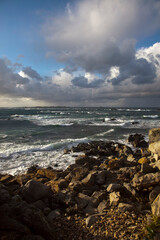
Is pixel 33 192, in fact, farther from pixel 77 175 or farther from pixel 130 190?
pixel 130 190

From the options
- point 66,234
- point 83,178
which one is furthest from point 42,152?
point 66,234

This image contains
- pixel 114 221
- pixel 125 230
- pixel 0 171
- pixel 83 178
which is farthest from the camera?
pixel 0 171

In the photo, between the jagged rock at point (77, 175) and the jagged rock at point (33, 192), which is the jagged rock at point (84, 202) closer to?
the jagged rock at point (33, 192)

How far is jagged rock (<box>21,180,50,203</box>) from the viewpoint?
16.9 feet

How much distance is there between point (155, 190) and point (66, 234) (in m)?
3.25

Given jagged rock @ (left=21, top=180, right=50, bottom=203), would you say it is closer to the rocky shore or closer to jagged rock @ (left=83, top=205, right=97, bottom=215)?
the rocky shore

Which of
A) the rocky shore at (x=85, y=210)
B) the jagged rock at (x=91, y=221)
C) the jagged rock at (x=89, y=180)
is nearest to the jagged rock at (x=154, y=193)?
the rocky shore at (x=85, y=210)

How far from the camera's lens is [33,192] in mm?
5246

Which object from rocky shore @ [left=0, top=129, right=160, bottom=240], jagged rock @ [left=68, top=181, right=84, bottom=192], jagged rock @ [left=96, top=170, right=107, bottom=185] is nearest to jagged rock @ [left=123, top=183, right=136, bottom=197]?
rocky shore @ [left=0, top=129, right=160, bottom=240]

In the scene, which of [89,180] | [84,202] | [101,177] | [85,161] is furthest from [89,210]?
[85,161]

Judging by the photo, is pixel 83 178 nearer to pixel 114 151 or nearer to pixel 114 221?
pixel 114 221

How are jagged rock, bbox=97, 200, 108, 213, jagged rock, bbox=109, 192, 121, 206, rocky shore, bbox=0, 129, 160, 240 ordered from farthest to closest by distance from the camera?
jagged rock, bbox=109, 192, 121, 206, jagged rock, bbox=97, 200, 108, 213, rocky shore, bbox=0, 129, 160, 240

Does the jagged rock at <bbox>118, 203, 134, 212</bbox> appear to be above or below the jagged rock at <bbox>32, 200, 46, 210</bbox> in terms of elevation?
above

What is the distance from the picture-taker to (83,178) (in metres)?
7.16
